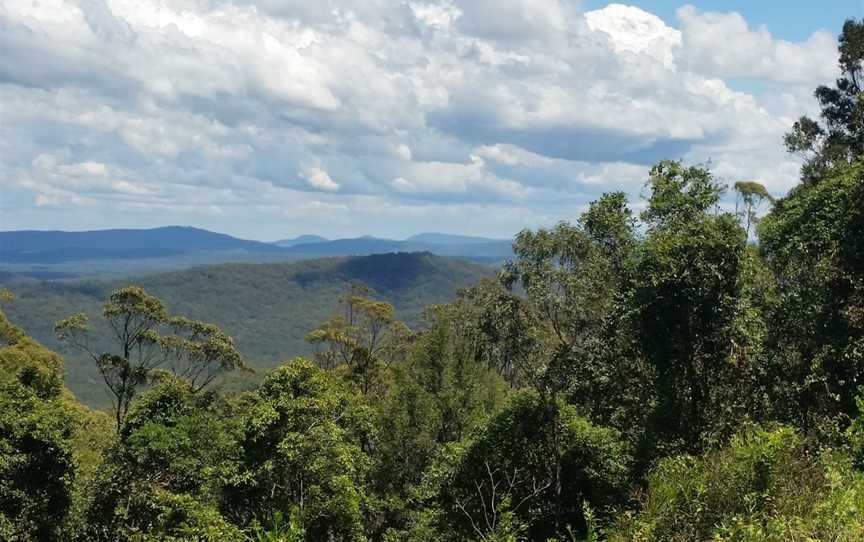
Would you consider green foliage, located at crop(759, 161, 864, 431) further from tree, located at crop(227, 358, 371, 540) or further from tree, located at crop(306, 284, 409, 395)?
tree, located at crop(306, 284, 409, 395)

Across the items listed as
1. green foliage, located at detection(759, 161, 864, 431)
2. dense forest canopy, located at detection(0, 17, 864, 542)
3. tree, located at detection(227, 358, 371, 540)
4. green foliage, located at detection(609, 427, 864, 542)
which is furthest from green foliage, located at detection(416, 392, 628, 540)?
green foliage, located at detection(609, 427, 864, 542)

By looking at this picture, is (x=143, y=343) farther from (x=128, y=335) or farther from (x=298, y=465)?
(x=298, y=465)

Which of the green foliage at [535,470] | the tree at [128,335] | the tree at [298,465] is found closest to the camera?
the green foliage at [535,470]

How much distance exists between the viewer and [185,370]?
119 ft

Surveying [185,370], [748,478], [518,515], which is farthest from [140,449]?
[748,478]

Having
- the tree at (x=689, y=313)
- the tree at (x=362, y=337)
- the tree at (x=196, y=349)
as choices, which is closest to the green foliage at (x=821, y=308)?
the tree at (x=689, y=313)

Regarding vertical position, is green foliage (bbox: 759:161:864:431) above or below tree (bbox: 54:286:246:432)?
above

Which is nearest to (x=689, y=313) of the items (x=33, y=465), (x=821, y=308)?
(x=821, y=308)

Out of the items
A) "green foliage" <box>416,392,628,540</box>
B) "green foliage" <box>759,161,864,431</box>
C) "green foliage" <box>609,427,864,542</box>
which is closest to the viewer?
"green foliage" <box>609,427,864,542</box>

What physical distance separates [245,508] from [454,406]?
35.8ft

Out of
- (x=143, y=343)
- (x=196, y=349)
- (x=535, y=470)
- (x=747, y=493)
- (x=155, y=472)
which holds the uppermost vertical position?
(x=747, y=493)

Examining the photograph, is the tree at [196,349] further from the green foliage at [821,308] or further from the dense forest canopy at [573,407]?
the green foliage at [821,308]

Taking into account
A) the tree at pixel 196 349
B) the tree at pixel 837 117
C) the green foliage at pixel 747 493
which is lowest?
the tree at pixel 196 349

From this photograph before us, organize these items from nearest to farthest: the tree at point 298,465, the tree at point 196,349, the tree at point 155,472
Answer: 1. the tree at point 298,465
2. the tree at point 155,472
3. the tree at point 196,349
